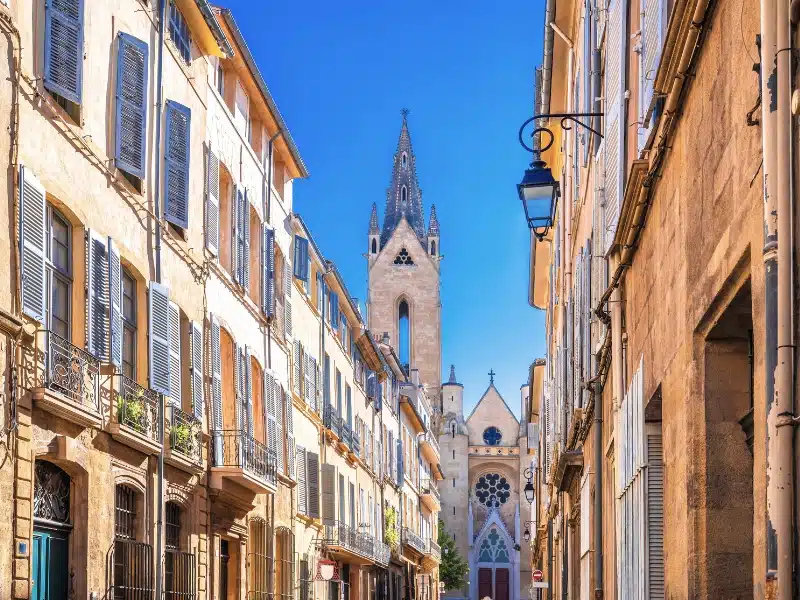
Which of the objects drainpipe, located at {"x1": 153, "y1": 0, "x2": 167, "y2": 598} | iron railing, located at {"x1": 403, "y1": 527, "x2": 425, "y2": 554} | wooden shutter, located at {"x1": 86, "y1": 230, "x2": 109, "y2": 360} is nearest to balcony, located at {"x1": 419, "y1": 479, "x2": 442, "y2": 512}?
iron railing, located at {"x1": 403, "y1": 527, "x2": 425, "y2": 554}

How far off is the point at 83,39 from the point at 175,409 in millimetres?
5499

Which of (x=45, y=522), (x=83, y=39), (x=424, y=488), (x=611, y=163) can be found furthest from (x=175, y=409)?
(x=424, y=488)

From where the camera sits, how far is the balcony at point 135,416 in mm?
16141

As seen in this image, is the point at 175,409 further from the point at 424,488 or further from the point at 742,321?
the point at 424,488

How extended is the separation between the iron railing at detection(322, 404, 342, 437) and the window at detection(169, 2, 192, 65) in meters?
14.3

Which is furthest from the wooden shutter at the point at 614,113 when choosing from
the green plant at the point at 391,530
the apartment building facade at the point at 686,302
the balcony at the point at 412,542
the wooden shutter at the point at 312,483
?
the balcony at the point at 412,542

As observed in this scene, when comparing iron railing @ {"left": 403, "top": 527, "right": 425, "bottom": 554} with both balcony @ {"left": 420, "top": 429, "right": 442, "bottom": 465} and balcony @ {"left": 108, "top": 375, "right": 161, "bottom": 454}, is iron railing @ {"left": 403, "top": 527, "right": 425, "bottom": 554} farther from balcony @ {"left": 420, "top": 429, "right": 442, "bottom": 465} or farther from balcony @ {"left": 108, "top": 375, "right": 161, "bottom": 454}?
balcony @ {"left": 108, "top": 375, "right": 161, "bottom": 454}

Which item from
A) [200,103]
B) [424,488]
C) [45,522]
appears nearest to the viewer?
[45,522]

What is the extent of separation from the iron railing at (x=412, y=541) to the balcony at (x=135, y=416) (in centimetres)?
3705

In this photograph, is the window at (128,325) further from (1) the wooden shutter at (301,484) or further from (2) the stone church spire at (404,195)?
(2) the stone church spire at (404,195)

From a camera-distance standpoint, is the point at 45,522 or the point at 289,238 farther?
the point at 289,238

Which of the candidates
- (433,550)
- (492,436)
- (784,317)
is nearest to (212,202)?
(784,317)

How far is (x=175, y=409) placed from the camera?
732 inches

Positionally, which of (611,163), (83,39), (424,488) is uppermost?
(83,39)
